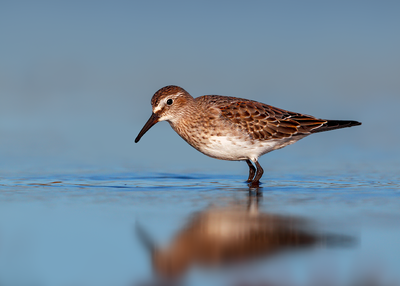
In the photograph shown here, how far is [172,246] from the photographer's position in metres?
5.80

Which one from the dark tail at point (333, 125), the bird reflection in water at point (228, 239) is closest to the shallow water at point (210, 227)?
the bird reflection in water at point (228, 239)

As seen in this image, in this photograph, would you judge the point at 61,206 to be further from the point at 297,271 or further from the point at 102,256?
the point at 297,271

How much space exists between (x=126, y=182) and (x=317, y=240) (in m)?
4.74

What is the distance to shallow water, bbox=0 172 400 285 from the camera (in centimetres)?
493

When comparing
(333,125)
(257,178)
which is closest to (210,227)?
(257,178)

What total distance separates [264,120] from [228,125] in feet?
2.92

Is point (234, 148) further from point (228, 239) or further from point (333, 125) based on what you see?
point (228, 239)

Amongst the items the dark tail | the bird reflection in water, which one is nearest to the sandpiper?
the dark tail

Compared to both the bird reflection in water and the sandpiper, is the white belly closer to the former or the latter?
the sandpiper

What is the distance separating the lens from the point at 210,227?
654cm

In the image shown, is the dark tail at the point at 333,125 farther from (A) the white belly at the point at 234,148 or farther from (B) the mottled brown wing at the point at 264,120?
(A) the white belly at the point at 234,148

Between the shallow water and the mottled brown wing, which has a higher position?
the mottled brown wing

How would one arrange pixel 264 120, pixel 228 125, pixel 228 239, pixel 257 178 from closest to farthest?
pixel 228 239
pixel 257 178
pixel 228 125
pixel 264 120

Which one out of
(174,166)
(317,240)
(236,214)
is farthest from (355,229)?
(174,166)
